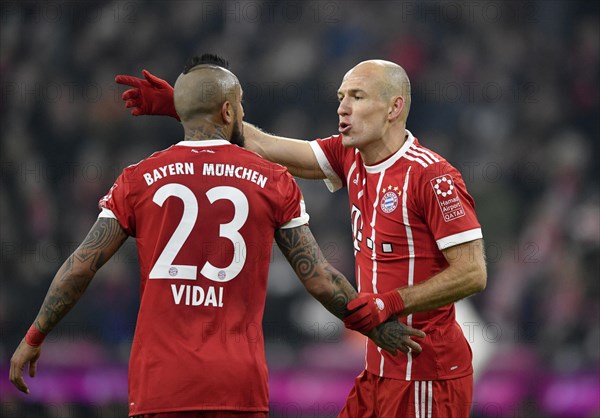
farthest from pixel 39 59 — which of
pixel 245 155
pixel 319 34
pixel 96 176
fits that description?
pixel 245 155

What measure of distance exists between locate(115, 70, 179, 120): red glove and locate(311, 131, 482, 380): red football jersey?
1172 mm

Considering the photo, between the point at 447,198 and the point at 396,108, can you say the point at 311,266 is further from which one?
the point at 396,108

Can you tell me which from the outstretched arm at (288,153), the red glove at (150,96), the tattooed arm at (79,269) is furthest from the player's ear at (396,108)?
the tattooed arm at (79,269)

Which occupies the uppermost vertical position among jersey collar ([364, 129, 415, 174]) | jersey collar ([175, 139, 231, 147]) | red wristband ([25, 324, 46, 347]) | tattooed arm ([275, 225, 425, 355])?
jersey collar ([364, 129, 415, 174])

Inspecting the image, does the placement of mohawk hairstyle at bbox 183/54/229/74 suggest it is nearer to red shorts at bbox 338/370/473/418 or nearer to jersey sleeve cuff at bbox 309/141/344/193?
jersey sleeve cuff at bbox 309/141/344/193

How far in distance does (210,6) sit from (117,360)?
4971mm

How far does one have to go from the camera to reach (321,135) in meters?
10.4

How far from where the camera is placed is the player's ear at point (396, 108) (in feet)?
16.0

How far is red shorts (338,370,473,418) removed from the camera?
458 cm

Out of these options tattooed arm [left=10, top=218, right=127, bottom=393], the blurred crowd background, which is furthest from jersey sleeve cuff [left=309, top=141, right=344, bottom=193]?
the blurred crowd background

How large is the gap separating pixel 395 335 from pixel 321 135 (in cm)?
613

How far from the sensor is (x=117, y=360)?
824 cm

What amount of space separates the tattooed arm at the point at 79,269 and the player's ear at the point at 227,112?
0.63m

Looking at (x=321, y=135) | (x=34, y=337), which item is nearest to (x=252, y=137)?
(x=34, y=337)
